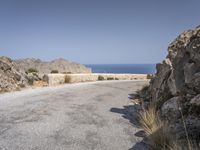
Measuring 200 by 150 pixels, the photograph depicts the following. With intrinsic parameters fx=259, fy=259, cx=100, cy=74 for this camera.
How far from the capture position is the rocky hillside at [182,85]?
6.20 metres

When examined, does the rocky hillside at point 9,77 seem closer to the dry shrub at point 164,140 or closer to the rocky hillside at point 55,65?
the dry shrub at point 164,140

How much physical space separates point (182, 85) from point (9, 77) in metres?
12.2

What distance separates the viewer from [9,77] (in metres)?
16.8

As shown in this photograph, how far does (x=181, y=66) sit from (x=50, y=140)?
16.7 ft

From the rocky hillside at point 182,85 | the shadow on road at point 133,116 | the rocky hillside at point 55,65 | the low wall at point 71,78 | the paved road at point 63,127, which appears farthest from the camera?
the rocky hillside at point 55,65

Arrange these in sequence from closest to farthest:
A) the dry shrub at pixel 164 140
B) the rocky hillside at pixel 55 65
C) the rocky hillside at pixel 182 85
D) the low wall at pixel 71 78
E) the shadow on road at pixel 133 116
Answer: the dry shrub at pixel 164 140 < the shadow on road at pixel 133 116 < the rocky hillside at pixel 182 85 < the low wall at pixel 71 78 < the rocky hillside at pixel 55 65

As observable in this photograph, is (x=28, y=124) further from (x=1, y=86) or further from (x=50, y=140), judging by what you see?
(x=1, y=86)

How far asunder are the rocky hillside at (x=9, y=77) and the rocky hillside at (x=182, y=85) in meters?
9.27

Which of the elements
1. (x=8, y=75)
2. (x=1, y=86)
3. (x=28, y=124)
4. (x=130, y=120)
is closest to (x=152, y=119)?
(x=130, y=120)

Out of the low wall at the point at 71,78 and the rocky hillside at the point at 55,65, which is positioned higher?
the rocky hillside at the point at 55,65

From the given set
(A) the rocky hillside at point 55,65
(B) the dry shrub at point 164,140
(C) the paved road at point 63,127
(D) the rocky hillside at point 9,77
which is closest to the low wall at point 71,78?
(D) the rocky hillside at point 9,77

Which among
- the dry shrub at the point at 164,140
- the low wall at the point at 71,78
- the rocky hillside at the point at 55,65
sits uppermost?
the rocky hillside at the point at 55,65

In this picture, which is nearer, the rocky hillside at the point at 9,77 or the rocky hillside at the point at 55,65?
the rocky hillside at the point at 9,77

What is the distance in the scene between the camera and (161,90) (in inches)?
388
